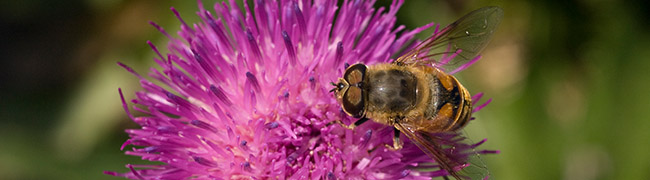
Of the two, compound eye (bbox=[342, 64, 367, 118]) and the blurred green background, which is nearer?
compound eye (bbox=[342, 64, 367, 118])

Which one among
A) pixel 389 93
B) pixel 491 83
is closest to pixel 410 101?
pixel 389 93

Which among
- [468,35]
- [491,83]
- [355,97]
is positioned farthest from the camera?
[491,83]

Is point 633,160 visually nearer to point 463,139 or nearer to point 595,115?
point 595,115

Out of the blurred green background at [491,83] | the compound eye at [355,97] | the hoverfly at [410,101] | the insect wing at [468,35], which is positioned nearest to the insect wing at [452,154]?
the hoverfly at [410,101]

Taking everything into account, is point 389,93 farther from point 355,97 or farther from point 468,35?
point 468,35

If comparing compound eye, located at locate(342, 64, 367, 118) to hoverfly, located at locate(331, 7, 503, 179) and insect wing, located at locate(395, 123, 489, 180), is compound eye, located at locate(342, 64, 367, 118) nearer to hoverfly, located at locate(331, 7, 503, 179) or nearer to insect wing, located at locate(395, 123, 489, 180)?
hoverfly, located at locate(331, 7, 503, 179)

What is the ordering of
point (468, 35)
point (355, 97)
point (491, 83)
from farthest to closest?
point (491, 83) < point (468, 35) < point (355, 97)

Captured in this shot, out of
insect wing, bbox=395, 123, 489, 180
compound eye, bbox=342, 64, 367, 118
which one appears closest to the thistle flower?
insect wing, bbox=395, 123, 489, 180
